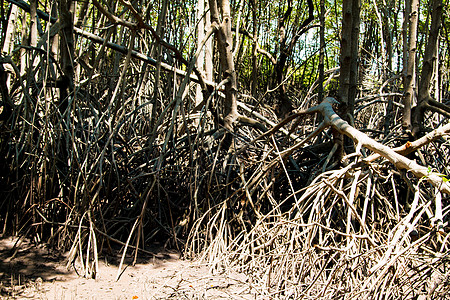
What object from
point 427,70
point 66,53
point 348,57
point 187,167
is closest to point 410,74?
point 427,70

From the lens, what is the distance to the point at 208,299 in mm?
2695

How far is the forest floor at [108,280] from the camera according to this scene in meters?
2.73

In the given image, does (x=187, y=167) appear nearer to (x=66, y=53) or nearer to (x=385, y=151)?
(x=66, y=53)

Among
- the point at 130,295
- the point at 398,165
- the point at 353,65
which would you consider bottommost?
the point at 130,295

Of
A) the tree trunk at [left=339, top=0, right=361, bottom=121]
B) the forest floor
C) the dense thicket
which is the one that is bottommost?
the forest floor

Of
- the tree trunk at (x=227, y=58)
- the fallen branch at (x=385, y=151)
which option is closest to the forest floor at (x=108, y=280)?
the fallen branch at (x=385, y=151)

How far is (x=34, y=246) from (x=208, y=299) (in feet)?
4.68

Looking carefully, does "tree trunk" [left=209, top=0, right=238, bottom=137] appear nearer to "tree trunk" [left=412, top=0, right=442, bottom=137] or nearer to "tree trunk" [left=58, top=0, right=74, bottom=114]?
"tree trunk" [left=58, top=0, right=74, bottom=114]

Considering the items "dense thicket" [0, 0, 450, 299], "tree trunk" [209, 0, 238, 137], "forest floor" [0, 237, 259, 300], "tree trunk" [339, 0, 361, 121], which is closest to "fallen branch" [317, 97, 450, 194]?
"dense thicket" [0, 0, 450, 299]

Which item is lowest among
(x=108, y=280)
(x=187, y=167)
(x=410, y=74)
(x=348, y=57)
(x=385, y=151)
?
(x=108, y=280)

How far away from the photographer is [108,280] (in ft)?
9.84

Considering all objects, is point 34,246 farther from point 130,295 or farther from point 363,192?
point 363,192

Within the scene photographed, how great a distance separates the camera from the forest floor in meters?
2.73

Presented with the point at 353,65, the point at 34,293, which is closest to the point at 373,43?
the point at 353,65
